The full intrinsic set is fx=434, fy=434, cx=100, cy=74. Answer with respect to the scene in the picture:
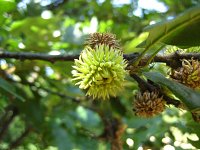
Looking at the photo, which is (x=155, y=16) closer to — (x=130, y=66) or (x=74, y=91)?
(x=74, y=91)

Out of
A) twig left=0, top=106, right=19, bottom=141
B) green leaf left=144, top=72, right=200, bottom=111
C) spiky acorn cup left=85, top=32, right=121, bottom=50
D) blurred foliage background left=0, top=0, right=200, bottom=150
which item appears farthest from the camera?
twig left=0, top=106, right=19, bottom=141

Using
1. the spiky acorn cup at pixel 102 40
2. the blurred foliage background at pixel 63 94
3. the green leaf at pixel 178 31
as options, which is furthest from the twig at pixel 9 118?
the green leaf at pixel 178 31

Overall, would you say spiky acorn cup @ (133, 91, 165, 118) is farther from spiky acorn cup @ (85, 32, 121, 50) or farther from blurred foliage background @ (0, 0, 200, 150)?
blurred foliage background @ (0, 0, 200, 150)

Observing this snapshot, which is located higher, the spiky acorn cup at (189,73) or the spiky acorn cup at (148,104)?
the spiky acorn cup at (189,73)

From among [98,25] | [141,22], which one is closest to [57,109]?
[98,25]

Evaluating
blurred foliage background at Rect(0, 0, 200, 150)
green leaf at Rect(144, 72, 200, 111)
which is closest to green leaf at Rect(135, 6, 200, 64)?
green leaf at Rect(144, 72, 200, 111)

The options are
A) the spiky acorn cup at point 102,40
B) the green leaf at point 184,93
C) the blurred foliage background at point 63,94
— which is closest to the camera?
the green leaf at point 184,93

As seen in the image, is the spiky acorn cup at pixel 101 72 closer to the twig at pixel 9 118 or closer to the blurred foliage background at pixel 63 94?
the blurred foliage background at pixel 63 94

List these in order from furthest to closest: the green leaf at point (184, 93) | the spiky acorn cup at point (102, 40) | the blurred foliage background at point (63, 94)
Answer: the blurred foliage background at point (63, 94), the spiky acorn cup at point (102, 40), the green leaf at point (184, 93)
